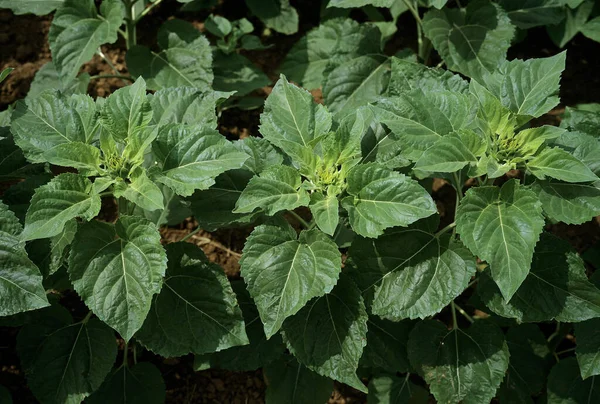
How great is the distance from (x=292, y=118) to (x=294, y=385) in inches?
53.8

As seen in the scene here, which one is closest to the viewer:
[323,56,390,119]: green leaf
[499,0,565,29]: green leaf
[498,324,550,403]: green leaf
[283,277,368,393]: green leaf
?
[283,277,368,393]: green leaf

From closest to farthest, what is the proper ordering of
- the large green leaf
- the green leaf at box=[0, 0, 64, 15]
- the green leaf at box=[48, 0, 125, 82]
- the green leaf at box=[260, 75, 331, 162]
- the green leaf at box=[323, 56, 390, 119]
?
the large green leaf, the green leaf at box=[260, 75, 331, 162], the green leaf at box=[48, 0, 125, 82], the green leaf at box=[0, 0, 64, 15], the green leaf at box=[323, 56, 390, 119]

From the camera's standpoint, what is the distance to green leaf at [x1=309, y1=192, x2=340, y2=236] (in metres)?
2.67

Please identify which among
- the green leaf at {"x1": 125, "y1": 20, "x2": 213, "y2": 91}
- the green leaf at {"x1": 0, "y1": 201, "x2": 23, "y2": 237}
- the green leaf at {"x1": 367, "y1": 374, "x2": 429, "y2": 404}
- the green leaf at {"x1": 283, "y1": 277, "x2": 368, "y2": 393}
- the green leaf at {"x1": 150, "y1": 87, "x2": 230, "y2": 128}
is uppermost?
the green leaf at {"x1": 150, "y1": 87, "x2": 230, "y2": 128}

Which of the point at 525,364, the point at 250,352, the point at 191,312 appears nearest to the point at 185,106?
the point at 191,312

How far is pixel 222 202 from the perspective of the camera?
3.01 m

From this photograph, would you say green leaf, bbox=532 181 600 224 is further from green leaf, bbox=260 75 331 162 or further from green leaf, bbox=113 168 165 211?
green leaf, bbox=113 168 165 211

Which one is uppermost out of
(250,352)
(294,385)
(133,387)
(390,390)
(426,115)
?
(426,115)

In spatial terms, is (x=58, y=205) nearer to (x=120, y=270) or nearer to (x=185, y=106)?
(x=120, y=270)

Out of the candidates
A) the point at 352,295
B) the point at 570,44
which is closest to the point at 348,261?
the point at 352,295

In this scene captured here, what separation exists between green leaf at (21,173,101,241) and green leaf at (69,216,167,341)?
0.12 m

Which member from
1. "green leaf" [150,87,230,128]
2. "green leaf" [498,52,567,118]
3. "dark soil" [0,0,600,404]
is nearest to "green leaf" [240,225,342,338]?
"green leaf" [150,87,230,128]

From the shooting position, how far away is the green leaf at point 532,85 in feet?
9.63

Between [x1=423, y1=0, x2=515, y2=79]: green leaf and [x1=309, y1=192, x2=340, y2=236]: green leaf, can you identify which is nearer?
[x1=309, y1=192, x2=340, y2=236]: green leaf
